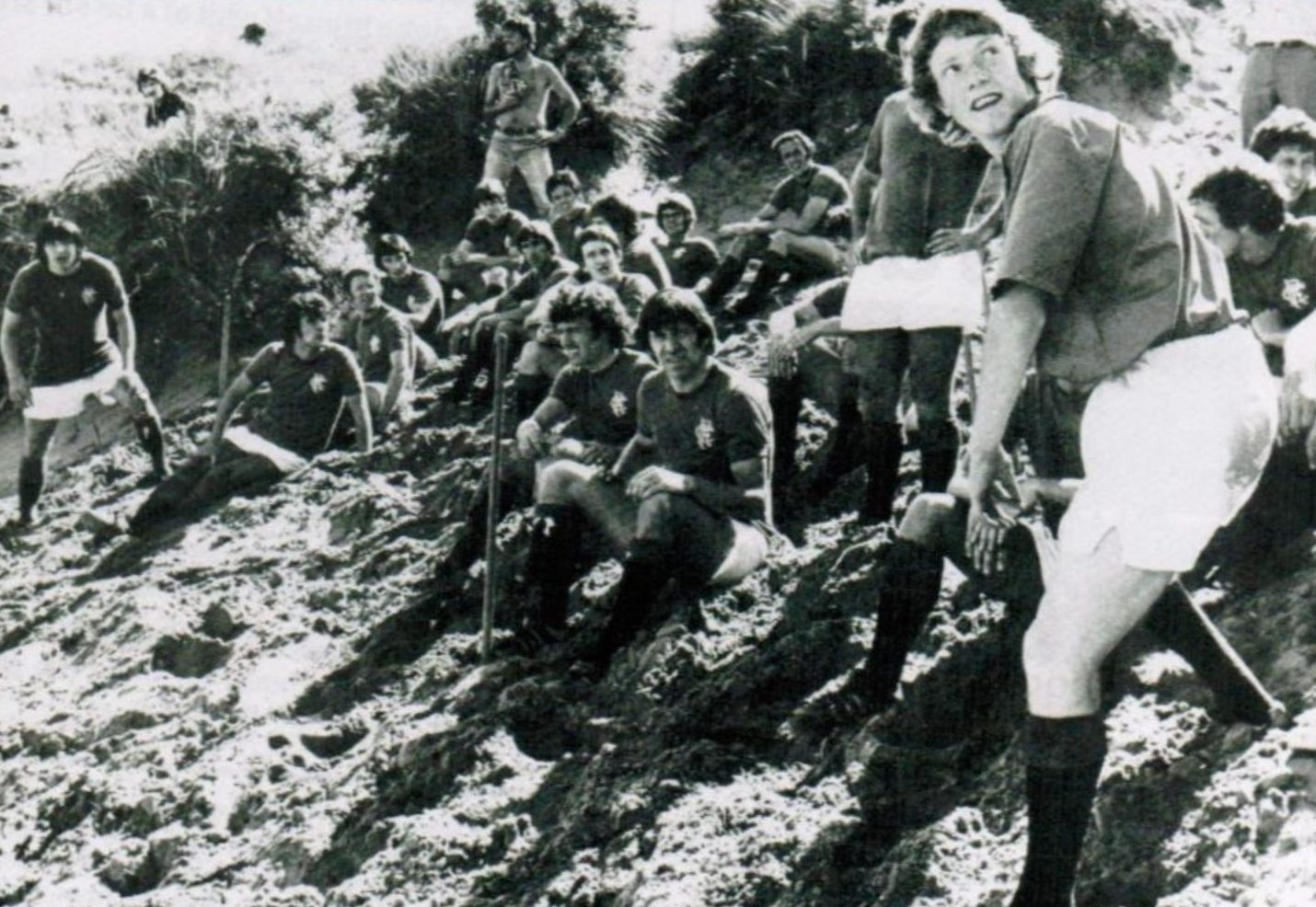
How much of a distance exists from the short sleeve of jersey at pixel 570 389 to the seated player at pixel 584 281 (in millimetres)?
1053

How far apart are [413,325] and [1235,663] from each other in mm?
7470

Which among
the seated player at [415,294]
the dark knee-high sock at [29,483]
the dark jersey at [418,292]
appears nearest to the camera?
the dark knee-high sock at [29,483]

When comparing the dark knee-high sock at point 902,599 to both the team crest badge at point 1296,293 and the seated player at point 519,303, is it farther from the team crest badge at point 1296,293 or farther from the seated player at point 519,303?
the seated player at point 519,303

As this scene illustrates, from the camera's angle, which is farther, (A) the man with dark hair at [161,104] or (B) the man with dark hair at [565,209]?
(A) the man with dark hair at [161,104]

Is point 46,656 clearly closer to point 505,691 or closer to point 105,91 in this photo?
point 505,691

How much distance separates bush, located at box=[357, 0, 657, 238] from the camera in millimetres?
13039

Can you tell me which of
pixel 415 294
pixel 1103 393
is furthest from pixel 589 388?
→ pixel 415 294

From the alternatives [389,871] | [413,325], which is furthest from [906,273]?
[413,325]

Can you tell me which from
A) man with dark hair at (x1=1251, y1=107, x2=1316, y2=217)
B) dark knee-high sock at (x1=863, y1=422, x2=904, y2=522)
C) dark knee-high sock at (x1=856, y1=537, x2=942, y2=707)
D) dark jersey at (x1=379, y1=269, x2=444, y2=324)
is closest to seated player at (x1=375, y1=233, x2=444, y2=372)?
dark jersey at (x1=379, y1=269, x2=444, y2=324)

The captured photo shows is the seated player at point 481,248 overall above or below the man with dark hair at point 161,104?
below

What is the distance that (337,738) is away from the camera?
5934 mm

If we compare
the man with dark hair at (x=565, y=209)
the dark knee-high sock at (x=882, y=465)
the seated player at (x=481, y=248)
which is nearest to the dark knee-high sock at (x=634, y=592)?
the dark knee-high sock at (x=882, y=465)

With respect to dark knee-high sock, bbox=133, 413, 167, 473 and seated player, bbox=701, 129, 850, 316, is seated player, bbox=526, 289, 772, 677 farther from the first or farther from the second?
dark knee-high sock, bbox=133, 413, 167, 473

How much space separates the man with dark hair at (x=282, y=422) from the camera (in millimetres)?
8820
